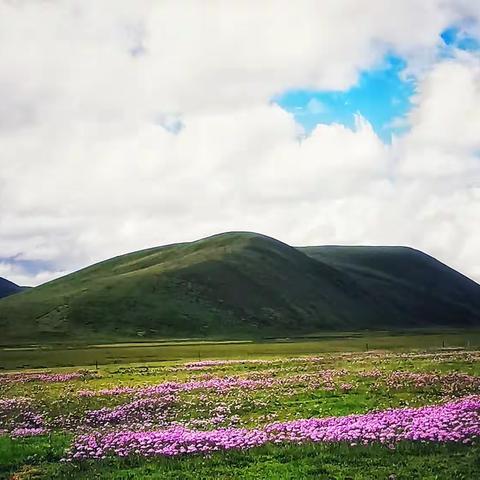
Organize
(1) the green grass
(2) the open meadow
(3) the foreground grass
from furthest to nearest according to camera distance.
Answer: (1) the green grass < (2) the open meadow < (3) the foreground grass

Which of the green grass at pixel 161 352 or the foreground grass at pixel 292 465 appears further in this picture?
the green grass at pixel 161 352

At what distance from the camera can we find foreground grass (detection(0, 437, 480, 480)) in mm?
15211

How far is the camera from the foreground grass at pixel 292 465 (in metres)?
15.2

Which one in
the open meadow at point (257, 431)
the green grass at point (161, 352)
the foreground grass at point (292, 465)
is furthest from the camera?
the green grass at point (161, 352)

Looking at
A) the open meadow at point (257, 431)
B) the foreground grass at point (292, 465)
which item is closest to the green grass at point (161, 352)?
the open meadow at point (257, 431)

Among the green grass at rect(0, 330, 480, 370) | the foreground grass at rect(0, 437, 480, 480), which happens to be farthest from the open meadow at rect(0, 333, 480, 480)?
the green grass at rect(0, 330, 480, 370)

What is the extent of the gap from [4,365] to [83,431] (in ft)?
198

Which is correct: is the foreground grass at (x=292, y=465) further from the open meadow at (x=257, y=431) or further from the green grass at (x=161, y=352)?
the green grass at (x=161, y=352)

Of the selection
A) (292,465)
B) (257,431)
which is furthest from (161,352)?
(292,465)

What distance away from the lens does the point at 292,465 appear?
54.2 feet

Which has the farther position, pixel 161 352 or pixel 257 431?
pixel 161 352

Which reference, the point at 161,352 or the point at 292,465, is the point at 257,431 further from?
the point at 161,352

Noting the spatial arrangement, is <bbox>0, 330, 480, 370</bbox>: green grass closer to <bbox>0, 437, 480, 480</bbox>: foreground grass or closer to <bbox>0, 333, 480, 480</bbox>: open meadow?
<bbox>0, 333, 480, 480</bbox>: open meadow

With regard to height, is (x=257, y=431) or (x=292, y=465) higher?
(x=257, y=431)
